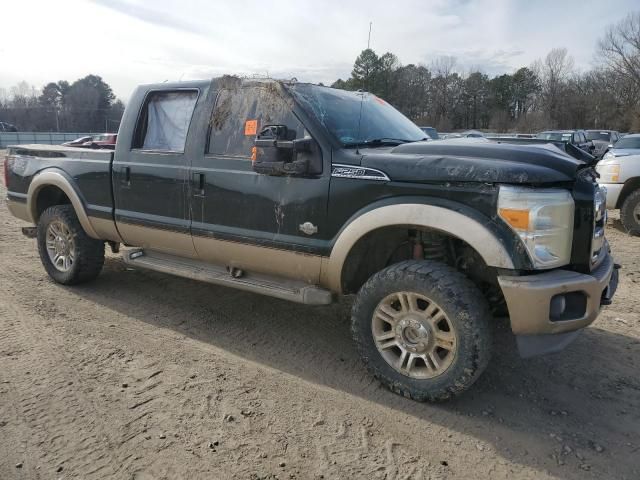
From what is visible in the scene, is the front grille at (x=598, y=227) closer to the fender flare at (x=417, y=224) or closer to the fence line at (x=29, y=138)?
the fender flare at (x=417, y=224)

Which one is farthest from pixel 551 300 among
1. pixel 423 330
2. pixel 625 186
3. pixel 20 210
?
pixel 625 186

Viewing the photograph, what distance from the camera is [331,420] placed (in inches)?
119

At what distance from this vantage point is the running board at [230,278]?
11.9 feet

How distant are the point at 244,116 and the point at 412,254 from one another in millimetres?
1650

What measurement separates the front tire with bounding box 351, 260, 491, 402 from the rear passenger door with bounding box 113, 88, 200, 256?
1.76 metres

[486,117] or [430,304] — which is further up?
[486,117]

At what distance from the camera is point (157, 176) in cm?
432

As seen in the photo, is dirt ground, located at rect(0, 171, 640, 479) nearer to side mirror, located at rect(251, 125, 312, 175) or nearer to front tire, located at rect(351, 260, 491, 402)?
front tire, located at rect(351, 260, 491, 402)

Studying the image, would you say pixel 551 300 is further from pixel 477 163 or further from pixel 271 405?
pixel 271 405

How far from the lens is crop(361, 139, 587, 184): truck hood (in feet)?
9.37

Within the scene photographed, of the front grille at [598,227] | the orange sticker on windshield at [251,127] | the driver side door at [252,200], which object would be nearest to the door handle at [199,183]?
the driver side door at [252,200]

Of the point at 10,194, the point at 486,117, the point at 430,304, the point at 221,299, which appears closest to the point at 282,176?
the point at 430,304

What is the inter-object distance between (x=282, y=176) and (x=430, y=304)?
134 cm

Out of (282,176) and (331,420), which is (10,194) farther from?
(331,420)
